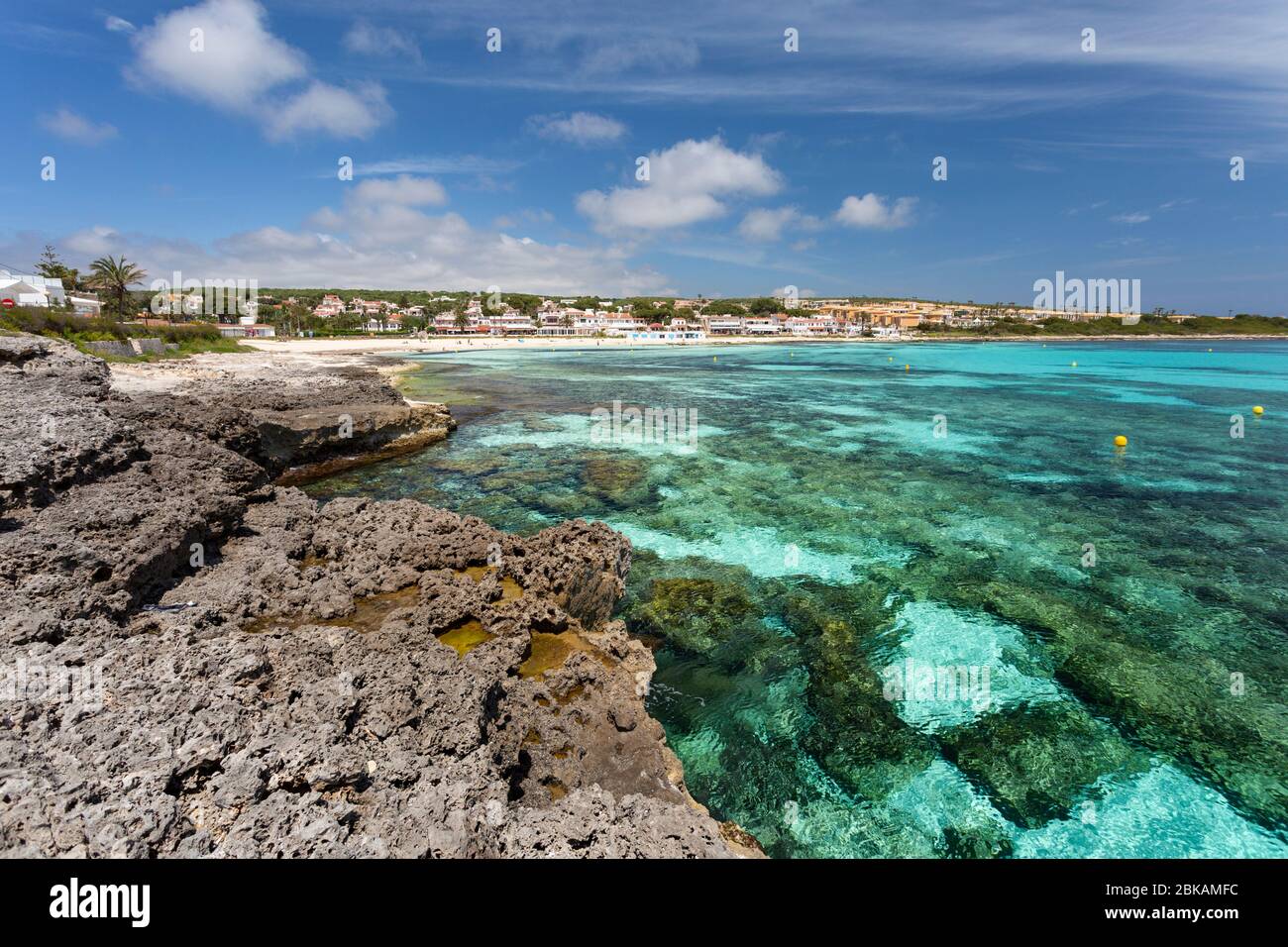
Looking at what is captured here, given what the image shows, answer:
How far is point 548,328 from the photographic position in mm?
136500

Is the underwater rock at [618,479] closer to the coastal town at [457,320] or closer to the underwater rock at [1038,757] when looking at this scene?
the underwater rock at [1038,757]

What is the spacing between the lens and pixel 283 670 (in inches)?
212

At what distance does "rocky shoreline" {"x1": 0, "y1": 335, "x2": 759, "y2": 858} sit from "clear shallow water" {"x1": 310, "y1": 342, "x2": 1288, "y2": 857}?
1.60 meters

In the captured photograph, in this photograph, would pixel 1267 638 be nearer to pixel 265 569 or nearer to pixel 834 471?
pixel 834 471

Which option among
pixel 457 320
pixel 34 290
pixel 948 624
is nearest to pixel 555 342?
pixel 457 320

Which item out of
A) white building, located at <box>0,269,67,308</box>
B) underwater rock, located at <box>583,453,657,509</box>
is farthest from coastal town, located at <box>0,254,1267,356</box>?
underwater rock, located at <box>583,453,657,509</box>

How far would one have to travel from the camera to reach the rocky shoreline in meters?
3.53

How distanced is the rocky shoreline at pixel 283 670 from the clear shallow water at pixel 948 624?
160 cm

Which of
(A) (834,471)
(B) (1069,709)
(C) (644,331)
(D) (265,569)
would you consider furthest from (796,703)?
(C) (644,331)

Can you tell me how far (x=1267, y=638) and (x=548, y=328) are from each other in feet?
449

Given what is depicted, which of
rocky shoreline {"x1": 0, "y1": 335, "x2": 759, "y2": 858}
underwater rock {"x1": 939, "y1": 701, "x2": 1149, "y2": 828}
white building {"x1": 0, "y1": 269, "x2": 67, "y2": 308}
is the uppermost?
white building {"x1": 0, "y1": 269, "x2": 67, "y2": 308}

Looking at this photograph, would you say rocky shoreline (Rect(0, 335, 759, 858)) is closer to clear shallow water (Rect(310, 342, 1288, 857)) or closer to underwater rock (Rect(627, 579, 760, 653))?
underwater rock (Rect(627, 579, 760, 653))
